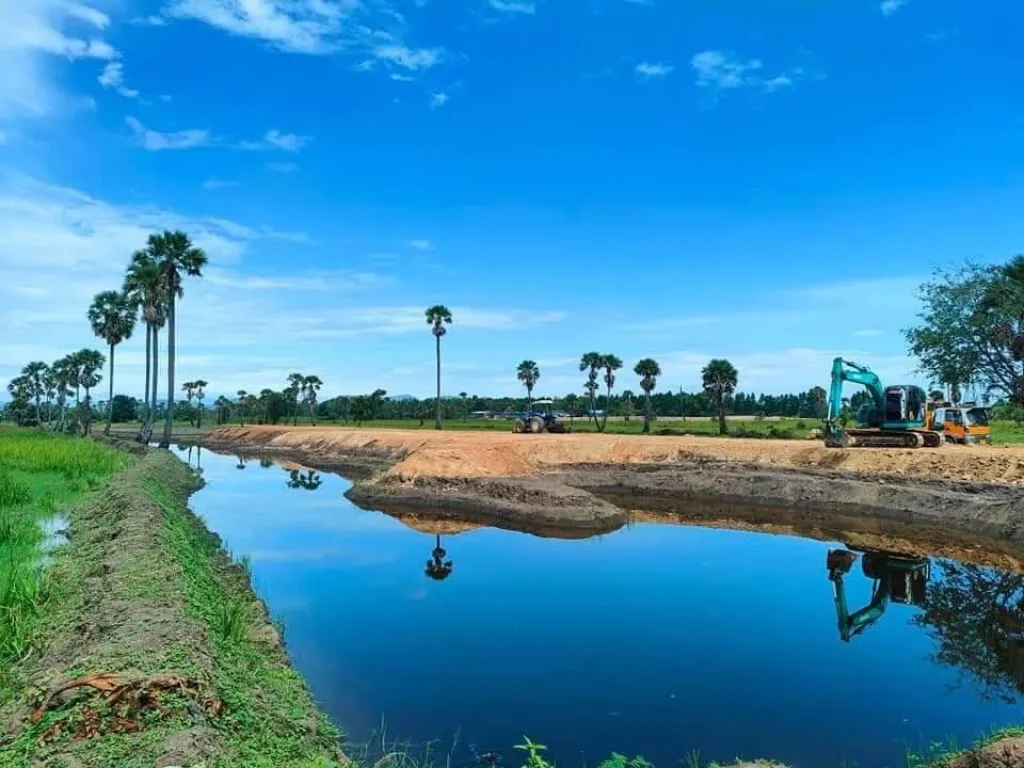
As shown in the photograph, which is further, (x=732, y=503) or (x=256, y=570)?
(x=732, y=503)

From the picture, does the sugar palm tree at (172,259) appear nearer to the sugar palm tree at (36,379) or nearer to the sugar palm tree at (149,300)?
the sugar palm tree at (149,300)

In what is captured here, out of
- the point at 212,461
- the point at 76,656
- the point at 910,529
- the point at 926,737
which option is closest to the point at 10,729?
the point at 76,656

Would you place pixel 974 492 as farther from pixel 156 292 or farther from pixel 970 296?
pixel 156 292

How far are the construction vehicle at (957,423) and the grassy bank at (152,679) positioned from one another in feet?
102

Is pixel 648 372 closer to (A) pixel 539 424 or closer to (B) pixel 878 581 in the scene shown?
(A) pixel 539 424

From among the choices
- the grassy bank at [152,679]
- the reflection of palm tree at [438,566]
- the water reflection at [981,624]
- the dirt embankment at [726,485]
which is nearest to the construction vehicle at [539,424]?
the dirt embankment at [726,485]

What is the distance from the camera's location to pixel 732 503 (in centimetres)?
3166

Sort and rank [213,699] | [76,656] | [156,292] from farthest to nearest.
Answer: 1. [156,292]
2. [76,656]
3. [213,699]

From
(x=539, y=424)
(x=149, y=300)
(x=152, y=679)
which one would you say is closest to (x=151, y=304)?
(x=149, y=300)

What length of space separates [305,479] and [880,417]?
32559mm

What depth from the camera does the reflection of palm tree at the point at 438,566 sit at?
19.3m

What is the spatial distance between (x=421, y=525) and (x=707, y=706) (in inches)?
731

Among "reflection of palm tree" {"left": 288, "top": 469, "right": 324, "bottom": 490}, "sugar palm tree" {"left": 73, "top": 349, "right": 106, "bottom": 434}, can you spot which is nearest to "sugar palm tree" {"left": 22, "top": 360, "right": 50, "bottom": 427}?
"sugar palm tree" {"left": 73, "top": 349, "right": 106, "bottom": 434}

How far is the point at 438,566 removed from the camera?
20562 millimetres
